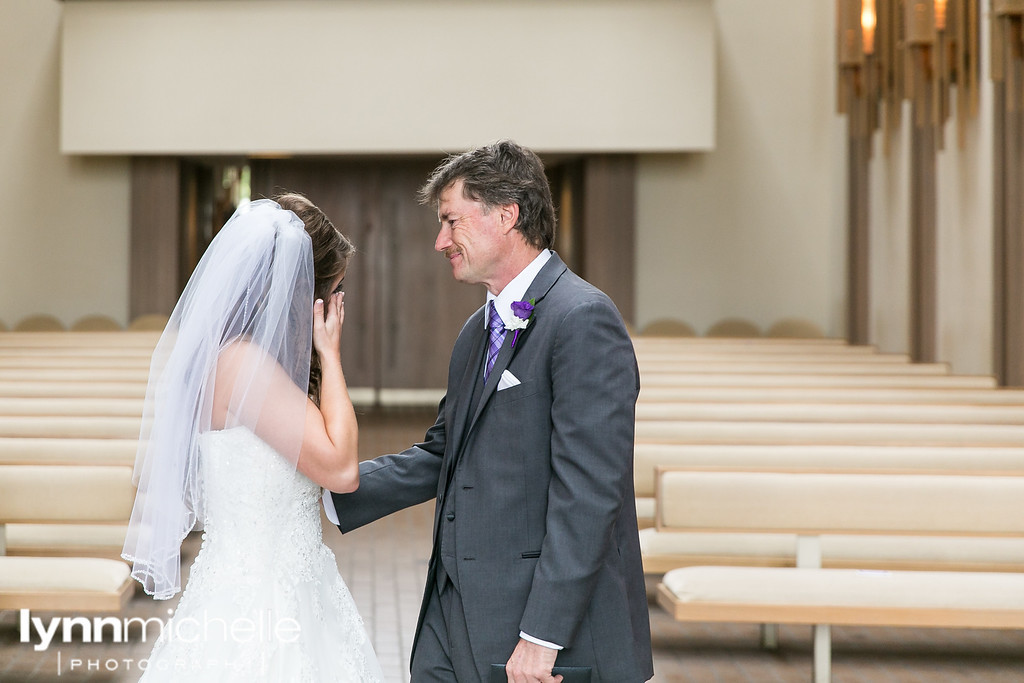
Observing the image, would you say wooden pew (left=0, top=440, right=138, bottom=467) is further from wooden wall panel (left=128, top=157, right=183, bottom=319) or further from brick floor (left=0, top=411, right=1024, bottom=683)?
wooden wall panel (left=128, top=157, right=183, bottom=319)

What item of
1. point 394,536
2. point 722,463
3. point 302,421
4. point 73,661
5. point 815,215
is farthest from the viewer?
point 815,215

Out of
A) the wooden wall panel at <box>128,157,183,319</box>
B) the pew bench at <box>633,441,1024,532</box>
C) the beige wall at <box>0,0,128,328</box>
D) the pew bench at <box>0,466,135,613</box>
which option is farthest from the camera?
the wooden wall panel at <box>128,157,183,319</box>

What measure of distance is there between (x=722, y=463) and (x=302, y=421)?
2.60 meters

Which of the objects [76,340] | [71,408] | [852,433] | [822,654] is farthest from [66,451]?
[76,340]

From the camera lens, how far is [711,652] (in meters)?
4.25

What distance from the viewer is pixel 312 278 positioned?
2.23 meters

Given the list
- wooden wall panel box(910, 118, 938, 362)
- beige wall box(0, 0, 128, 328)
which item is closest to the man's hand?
wooden wall panel box(910, 118, 938, 362)

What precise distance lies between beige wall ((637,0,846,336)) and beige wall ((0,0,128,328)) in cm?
592

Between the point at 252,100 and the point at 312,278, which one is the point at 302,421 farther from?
the point at 252,100

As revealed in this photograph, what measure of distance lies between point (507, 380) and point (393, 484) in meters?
0.49

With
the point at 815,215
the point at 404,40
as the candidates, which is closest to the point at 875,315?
the point at 815,215

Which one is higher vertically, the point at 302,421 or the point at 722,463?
the point at 302,421

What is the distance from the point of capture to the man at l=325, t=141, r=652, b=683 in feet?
6.11

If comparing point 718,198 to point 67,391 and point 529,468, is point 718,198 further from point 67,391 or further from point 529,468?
point 529,468
